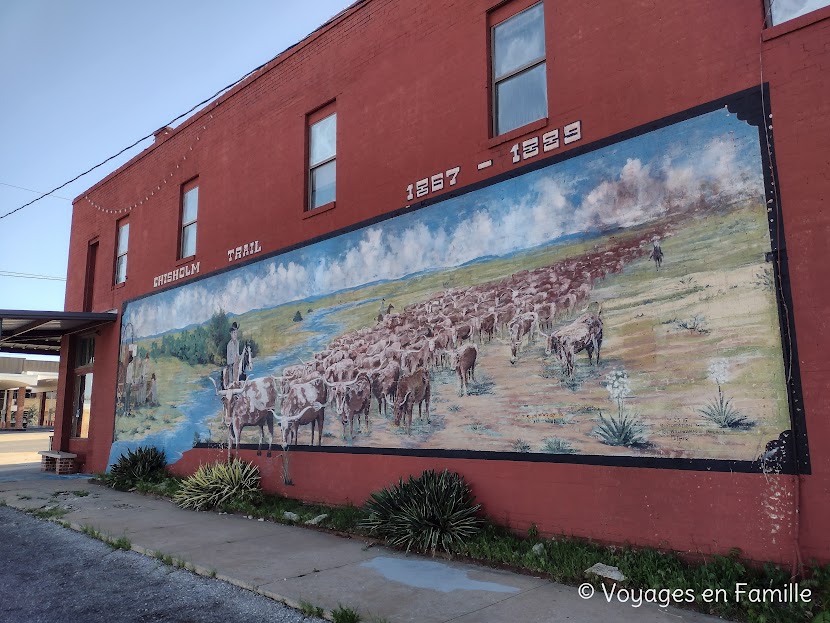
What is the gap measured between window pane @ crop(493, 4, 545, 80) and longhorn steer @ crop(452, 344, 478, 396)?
4.13m

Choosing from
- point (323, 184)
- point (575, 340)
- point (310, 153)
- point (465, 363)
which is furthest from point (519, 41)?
point (310, 153)

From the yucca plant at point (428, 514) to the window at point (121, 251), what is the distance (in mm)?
13551

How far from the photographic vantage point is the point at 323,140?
1220 cm

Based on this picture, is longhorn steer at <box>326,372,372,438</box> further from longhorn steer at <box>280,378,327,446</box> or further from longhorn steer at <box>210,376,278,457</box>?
longhorn steer at <box>210,376,278,457</box>

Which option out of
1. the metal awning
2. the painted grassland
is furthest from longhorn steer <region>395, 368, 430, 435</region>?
the metal awning

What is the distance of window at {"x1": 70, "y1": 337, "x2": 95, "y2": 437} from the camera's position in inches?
755

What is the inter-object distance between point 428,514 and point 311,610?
2.54 metres

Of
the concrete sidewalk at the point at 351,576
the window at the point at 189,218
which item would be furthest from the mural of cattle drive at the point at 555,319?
the window at the point at 189,218

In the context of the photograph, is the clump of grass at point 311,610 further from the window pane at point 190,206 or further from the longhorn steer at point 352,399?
the window pane at point 190,206

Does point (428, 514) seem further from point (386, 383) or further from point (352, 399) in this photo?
point (352, 399)

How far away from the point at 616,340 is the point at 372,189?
5264 mm

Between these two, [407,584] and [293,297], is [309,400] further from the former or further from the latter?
[407,584]

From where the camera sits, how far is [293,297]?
1198 centimetres

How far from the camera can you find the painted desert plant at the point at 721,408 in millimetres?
6223
